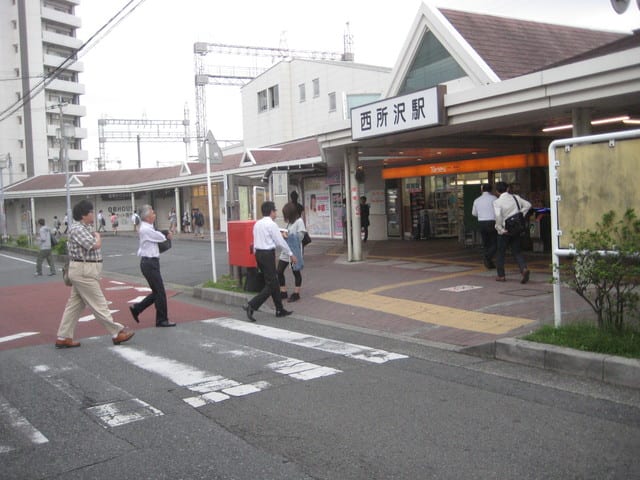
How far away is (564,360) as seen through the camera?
20.2 feet

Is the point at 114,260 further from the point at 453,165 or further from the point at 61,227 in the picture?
the point at 61,227

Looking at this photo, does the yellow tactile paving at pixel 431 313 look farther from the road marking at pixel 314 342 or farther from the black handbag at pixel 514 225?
the black handbag at pixel 514 225

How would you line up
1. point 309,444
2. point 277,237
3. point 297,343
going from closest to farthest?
point 309,444 → point 297,343 → point 277,237

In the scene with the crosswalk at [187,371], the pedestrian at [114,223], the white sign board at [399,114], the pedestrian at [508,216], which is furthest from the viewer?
the pedestrian at [114,223]

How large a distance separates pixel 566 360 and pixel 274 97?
1440 inches

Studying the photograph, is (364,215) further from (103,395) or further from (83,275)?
(103,395)

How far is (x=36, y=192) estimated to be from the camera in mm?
43906

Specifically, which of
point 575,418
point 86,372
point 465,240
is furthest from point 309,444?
point 465,240

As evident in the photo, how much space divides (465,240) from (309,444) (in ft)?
47.7

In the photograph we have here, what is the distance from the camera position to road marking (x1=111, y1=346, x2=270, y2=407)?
5.76 metres

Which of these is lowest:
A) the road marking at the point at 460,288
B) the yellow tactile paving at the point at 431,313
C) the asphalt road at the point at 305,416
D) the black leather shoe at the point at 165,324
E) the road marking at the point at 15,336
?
the asphalt road at the point at 305,416

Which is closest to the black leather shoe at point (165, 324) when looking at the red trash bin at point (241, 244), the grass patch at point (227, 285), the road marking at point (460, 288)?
the red trash bin at point (241, 244)

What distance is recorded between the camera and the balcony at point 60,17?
2653 inches

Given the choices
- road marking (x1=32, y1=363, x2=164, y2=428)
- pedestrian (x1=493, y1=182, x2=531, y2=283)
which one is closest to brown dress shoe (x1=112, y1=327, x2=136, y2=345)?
road marking (x1=32, y1=363, x2=164, y2=428)
